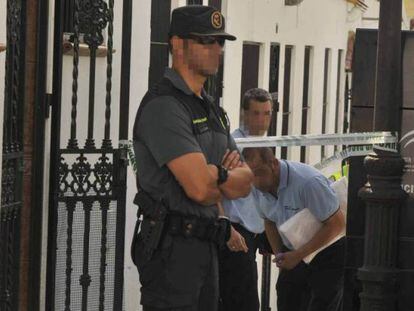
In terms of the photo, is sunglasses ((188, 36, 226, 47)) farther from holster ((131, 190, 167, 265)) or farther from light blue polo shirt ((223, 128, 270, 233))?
light blue polo shirt ((223, 128, 270, 233))

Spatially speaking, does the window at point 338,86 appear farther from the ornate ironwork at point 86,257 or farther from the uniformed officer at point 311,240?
the ornate ironwork at point 86,257

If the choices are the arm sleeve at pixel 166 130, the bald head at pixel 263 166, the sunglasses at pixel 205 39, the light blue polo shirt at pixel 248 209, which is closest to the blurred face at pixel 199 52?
the sunglasses at pixel 205 39

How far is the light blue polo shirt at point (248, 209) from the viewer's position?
762cm

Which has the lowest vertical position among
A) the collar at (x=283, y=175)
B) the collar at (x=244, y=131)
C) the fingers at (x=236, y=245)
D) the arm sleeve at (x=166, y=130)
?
the fingers at (x=236, y=245)

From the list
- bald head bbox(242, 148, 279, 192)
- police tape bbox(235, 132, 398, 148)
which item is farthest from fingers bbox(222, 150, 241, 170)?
bald head bbox(242, 148, 279, 192)

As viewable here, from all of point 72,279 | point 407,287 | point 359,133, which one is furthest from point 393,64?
point 72,279

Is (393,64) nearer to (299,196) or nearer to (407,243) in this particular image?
(407,243)

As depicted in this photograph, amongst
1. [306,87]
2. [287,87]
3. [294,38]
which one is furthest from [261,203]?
[306,87]

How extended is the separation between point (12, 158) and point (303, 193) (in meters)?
1.99

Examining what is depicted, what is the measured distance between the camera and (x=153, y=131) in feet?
17.4

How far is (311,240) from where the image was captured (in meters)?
7.76

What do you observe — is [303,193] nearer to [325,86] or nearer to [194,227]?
[194,227]

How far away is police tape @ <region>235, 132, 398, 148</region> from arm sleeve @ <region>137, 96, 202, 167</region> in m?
1.43

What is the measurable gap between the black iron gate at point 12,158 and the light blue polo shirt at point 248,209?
1.32 metres
